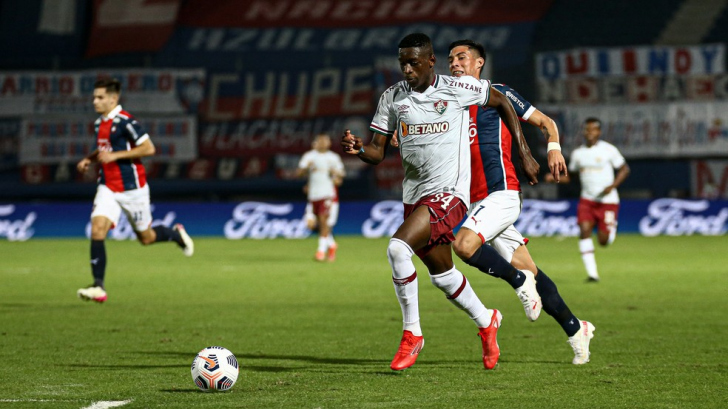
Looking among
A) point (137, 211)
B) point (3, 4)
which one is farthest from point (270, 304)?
point (3, 4)

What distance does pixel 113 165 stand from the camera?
11344 mm

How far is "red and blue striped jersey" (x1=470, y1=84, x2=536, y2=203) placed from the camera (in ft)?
24.0

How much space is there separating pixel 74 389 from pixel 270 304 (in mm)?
5400

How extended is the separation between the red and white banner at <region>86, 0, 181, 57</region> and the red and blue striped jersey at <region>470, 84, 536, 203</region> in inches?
948

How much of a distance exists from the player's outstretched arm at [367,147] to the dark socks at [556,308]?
A: 4.42 feet

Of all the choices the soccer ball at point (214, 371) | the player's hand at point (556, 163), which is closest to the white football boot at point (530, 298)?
the player's hand at point (556, 163)

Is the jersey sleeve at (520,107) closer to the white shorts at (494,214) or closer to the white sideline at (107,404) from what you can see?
the white shorts at (494,214)

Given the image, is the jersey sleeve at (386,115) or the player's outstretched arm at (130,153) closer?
the jersey sleeve at (386,115)

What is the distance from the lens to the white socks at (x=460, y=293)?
6.87 meters

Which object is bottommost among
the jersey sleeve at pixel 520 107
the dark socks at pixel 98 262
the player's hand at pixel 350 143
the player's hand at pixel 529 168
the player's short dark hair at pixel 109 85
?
the dark socks at pixel 98 262

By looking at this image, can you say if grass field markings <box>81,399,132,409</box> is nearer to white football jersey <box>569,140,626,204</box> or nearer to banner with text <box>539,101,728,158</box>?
white football jersey <box>569,140,626,204</box>

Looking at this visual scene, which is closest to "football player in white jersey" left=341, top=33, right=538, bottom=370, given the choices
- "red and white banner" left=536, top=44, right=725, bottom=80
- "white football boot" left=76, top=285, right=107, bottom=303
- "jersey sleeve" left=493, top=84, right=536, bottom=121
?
"jersey sleeve" left=493, top=84, right=536, bottom=121

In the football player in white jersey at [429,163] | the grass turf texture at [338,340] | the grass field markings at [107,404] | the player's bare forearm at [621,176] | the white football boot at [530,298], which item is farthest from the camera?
the player's bare forearm at [621,176]

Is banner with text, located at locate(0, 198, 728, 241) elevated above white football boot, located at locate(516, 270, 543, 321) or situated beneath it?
situated beneath
